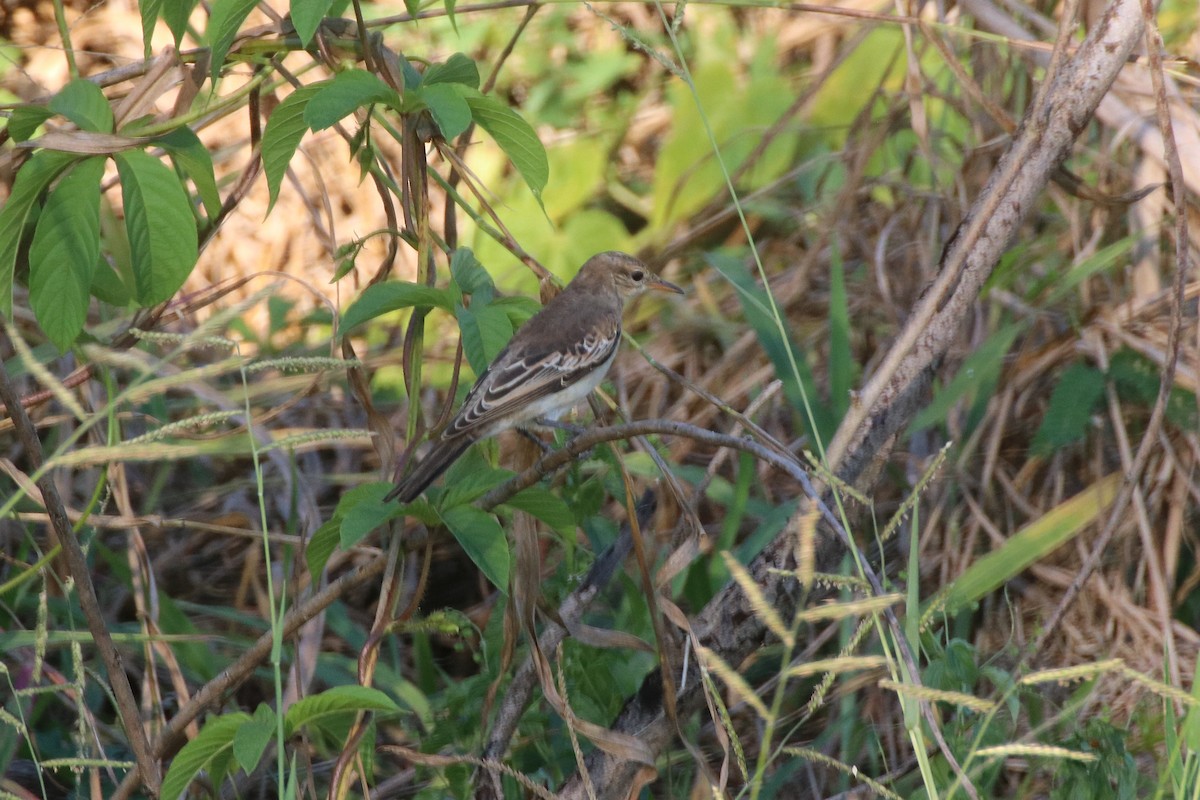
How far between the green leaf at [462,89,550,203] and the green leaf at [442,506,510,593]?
30.9 inches

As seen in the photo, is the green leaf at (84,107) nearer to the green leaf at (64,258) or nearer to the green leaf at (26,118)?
the green leaf at (26,118)

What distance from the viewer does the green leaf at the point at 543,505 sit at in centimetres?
293

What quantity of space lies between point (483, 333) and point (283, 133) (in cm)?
64

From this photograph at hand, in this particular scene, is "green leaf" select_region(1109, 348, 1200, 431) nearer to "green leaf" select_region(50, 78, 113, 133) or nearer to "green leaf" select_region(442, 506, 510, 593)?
"green leaf" select_region(442, 506, 510, 593)

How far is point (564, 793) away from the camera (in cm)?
353

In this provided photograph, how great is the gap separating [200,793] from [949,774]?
2123 mm

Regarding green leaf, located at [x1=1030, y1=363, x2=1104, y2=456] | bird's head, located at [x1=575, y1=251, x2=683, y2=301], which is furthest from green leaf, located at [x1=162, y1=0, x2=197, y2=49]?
green leaf, located at [x1=1030, y1=363, x2=1104, y2=456]

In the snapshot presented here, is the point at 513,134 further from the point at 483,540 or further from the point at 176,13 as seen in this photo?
the point at 483,540

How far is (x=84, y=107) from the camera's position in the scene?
110 inches

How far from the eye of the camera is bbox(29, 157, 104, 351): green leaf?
2682 millimetres

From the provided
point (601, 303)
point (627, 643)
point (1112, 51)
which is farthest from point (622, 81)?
point (627, 643)

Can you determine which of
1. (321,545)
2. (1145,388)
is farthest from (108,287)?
(1145,388)

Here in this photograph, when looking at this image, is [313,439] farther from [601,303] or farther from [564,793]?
[601,303]

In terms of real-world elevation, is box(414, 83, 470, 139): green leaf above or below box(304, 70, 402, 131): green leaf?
below
